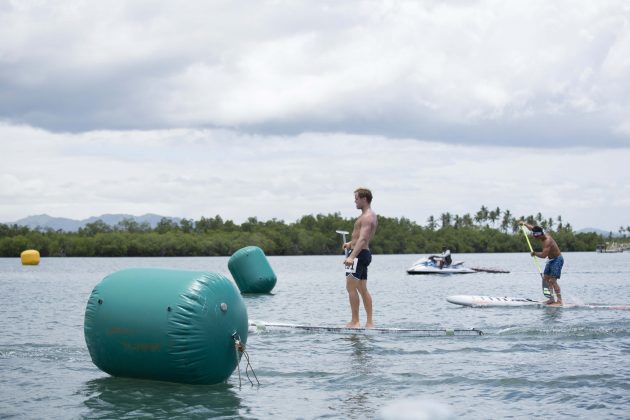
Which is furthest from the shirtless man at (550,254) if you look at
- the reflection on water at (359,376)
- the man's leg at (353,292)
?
the reflection on water at (359,376)

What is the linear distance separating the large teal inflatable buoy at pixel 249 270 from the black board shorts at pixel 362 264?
605 inches

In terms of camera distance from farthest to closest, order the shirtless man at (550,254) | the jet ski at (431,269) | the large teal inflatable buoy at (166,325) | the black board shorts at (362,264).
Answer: the jet ski at (431,269) → the shirtless man at (550,254) → the black board shorts at (362,264) → the large teal inflatable buoy at (166,325)

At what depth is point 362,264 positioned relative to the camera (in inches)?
615

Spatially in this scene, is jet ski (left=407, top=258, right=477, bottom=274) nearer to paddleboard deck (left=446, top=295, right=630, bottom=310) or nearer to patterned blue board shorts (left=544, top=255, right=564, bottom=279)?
paddleboard deck (left=446, top=295, right=630, bottom=310)

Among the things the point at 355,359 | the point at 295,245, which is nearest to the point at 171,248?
the point at 295,245

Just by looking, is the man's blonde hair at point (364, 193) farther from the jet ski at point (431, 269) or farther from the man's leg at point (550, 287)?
the jet ski at point (431, 269)

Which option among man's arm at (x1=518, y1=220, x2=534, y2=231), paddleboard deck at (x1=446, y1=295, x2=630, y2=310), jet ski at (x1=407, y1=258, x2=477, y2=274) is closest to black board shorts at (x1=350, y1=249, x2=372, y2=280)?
man's arm at (x1=518, y1=220, x2=534, y2=231)

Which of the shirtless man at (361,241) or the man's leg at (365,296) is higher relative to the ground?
the shirtless man at (361,241)

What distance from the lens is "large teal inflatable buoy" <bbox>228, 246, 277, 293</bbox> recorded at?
3105 cm

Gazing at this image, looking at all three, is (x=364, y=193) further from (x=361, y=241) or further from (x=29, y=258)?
(x=29, y=258)

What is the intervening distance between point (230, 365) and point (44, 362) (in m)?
4.00

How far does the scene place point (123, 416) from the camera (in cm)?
931

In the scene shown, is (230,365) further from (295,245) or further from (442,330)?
(295,245)

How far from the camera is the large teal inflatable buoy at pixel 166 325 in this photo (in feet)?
32.6
